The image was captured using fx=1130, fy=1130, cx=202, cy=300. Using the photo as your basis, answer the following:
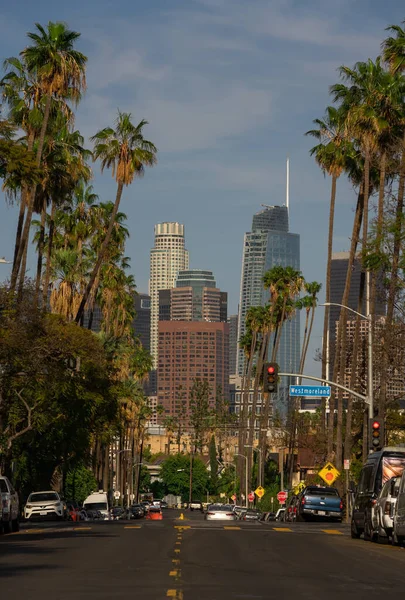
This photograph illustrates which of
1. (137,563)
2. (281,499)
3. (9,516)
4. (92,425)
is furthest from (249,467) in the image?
(137,563)

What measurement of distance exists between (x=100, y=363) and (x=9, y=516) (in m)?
20.9

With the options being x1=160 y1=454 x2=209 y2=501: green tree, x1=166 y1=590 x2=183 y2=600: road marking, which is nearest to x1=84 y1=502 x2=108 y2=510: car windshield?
x1=166 y1=590 x2=183 y2=600: road marking

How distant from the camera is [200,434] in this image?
7849 inches

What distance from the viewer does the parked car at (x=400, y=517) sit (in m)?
25.6

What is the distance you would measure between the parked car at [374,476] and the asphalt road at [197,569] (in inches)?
39.1

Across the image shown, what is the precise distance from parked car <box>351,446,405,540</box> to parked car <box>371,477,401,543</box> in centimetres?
37

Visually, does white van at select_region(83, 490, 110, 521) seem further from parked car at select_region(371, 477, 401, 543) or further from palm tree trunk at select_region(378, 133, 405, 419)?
parked car at select_region(371, 477, 401, 543)

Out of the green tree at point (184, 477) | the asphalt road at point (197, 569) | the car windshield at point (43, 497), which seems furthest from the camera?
the green tree at point (184, 477)

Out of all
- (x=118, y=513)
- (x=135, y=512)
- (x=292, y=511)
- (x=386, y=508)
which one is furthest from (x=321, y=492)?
(x=135, y=512)

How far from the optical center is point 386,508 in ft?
91.8

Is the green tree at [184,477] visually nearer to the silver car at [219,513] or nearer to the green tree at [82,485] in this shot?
the green tree at [82,485]

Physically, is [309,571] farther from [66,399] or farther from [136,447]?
[136,447]

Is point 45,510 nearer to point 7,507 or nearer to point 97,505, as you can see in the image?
point 7,507

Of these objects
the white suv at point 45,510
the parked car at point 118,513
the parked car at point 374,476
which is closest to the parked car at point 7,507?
the parked car at point 374,476
